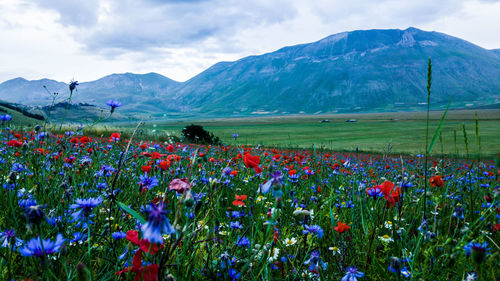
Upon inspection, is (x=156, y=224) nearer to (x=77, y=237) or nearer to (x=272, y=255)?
(x=77, y=237)

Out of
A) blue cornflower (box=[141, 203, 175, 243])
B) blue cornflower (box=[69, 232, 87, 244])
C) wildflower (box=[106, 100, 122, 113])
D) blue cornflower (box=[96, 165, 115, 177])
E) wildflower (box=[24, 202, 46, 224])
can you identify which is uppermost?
wildflower (box=[106, 100, 122, 113])

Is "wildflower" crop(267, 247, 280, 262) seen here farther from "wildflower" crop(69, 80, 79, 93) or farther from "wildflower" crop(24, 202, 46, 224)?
"wildflower" crop(69, 80, 79, 93)

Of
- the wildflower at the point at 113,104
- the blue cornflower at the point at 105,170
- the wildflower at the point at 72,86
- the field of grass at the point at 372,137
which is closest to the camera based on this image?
the blue cornflower at the point at 105,170

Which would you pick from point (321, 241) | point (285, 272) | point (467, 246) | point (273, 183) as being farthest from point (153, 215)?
point (321, 241)

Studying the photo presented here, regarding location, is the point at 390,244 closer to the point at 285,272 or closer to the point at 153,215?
the point at 285,272

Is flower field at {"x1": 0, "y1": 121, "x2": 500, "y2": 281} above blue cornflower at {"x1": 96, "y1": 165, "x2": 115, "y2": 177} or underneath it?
underneath

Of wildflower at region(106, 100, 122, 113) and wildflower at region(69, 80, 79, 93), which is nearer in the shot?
wildflower at region(106, 100, 122, 113)

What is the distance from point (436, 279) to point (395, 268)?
812mm

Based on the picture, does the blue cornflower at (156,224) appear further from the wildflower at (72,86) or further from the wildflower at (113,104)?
the wildflower at (72,86)

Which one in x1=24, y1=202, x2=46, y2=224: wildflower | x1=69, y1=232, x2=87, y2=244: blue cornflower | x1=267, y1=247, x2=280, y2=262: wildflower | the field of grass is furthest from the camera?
the field of grass

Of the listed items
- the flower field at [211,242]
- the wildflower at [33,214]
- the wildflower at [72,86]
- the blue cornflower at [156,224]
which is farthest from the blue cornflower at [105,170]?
the blue cornflower at [156,224]

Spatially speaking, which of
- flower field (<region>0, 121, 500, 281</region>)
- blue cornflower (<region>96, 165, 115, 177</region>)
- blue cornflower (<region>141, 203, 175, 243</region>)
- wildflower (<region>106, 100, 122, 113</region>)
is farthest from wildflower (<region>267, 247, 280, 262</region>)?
wildflower (<region>106, 100, 122, 113</region>)

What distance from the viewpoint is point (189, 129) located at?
18859 millimetres

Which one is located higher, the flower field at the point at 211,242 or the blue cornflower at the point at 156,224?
the blue cornflower at the point at 156,224
